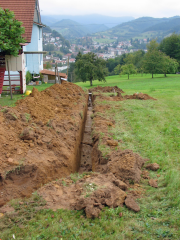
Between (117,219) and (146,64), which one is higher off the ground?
(146,64)

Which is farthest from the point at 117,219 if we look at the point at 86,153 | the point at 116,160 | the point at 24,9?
the point at 24,9

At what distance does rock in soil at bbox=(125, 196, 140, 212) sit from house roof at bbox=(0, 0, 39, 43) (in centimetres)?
1585

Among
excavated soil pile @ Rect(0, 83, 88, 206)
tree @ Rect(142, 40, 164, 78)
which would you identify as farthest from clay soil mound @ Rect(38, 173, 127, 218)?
tree @ Rect(142, 40, 164, 78)

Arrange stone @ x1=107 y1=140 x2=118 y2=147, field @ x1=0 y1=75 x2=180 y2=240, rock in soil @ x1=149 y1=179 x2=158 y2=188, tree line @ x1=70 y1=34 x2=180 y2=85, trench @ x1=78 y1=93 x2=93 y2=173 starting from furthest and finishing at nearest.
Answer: tree line @ x1=70 y1=34 x2=180 y2=85, trench @ x1=78 y1=93 x2=93 y2=173, stone @ x1=107 y1=140 x2=118 y2=147, rock in soil @ x1=149 y1=179 x2=158 y2=188, field @ x1=0 y1=75 x2=180 y2=240

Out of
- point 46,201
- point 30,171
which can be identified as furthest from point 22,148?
point 46,201

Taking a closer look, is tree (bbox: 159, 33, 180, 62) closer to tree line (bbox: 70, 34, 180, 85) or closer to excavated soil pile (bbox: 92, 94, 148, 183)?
tree line (bbox: 70, 34, 180, 85)

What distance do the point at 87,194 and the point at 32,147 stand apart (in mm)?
2880

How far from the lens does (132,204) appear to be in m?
4.74

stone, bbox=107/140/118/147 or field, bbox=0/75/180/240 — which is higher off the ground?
stone, bbox=107/140/118/147

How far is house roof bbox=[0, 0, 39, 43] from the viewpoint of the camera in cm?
1756

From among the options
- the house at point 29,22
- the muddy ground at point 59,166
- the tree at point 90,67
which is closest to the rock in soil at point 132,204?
the muddy ground at point 59,166

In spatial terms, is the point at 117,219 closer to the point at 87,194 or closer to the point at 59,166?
the point at 87,194

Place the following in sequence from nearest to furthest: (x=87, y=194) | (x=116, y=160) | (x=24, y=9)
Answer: (x=87, y=194)
(x=116, y=160)
(x=24, y=9)

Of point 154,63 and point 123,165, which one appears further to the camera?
point 154,63
